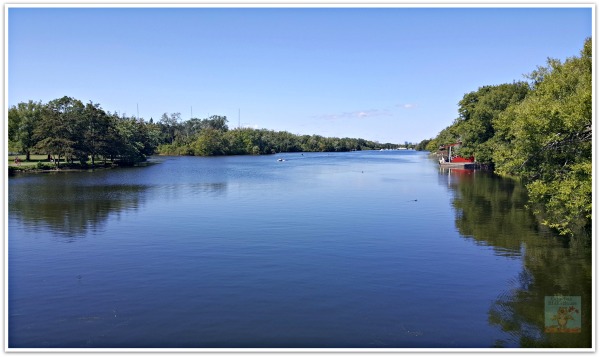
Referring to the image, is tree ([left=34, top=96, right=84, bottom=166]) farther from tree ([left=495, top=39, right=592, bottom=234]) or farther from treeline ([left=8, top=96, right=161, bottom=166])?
tree ([left=495, top=39, right=592, bottom=234])

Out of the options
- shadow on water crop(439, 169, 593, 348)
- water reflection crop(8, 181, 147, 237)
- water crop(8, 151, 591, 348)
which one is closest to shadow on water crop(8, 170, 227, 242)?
water reflection crop(8, 181, 147, 237)

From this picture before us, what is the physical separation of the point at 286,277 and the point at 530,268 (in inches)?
368

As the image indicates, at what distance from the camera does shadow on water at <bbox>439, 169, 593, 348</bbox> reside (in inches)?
504

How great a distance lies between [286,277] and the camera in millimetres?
17312

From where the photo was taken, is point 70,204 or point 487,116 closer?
point 70,204

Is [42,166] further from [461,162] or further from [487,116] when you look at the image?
[461,162]

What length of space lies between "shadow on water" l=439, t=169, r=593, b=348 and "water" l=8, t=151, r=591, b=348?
0.21 feet

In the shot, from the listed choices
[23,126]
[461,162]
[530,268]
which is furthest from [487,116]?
[23,126]

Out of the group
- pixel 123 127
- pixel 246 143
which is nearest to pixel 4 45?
pixel 123 127

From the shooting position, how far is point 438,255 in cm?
2066

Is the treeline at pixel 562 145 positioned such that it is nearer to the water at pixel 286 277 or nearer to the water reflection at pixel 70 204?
the water at pixel 286 277

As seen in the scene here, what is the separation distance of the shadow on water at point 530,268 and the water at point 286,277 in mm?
64

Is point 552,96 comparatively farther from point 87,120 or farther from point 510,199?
point 87,120
